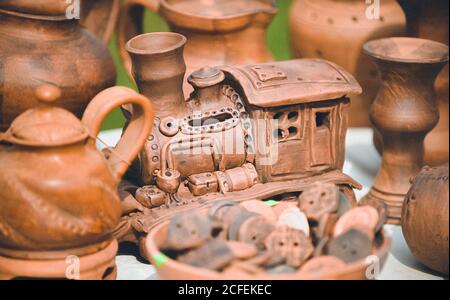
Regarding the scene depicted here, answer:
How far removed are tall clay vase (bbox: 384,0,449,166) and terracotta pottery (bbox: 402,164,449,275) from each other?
0.76 m

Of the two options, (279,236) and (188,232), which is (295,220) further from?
(188,232)

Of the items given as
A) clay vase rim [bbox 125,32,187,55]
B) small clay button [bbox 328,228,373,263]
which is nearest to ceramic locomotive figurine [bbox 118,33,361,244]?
clay vase rim [bbox 125,32,187,55]

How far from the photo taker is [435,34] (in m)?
2.58

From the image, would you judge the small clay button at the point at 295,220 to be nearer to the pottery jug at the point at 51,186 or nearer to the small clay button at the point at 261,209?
the small clay button at the point at 261,209

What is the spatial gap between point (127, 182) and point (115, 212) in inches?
13.8

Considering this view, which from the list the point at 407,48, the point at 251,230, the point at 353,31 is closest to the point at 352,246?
the point at 251,230

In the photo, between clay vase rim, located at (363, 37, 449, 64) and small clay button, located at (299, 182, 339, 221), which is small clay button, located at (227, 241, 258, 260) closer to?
small clay button, located at (299, 182, 339, 221)

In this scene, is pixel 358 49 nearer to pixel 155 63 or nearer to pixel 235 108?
pixel 235 108

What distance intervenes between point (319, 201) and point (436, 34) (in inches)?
42.1

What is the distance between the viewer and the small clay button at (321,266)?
1.53m

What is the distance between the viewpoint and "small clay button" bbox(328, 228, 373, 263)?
160 cm
